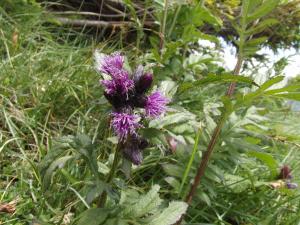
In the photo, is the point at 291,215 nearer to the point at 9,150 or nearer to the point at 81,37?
the point at 9,150

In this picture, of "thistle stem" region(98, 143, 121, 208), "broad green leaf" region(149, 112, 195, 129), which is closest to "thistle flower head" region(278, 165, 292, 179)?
"broad green leaf" region(149, 112, 195, 129)

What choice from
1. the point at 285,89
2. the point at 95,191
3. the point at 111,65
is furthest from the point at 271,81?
the point at 95,191

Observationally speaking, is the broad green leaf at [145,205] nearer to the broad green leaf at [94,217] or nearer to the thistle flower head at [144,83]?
the broad green leaf at [94,217]

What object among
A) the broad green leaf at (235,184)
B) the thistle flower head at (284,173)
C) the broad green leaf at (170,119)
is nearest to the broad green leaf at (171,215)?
the broad green leaf at (170,119)

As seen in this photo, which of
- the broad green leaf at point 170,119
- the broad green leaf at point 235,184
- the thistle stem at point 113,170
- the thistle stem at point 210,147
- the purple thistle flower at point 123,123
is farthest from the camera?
the broad green leaf at point 235,184

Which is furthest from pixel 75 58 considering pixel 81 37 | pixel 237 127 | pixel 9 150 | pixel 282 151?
pixel 237 127
